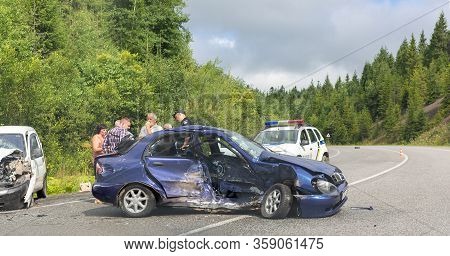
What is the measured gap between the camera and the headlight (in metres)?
7.99

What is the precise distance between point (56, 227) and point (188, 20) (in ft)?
161

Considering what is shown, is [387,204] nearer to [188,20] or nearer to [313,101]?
[188,20]

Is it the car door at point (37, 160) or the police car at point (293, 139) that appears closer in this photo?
the car door at point (37, 160)

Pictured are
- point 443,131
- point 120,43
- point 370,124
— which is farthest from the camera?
point 370,124

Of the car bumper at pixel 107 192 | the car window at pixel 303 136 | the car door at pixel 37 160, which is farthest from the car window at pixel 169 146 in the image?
the car window at pixel 303 136

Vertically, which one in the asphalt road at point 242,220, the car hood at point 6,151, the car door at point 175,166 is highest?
the car hood at point 6,151

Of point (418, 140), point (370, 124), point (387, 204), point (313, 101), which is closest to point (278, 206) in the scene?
point (387, 204)

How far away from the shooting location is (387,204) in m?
9.52

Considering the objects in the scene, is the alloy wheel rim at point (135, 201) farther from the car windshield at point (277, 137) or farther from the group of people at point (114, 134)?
the car windshield at point (277, 137)

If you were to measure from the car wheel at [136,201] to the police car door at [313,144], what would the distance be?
9.27 metres

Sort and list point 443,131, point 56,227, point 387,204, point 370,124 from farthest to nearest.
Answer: point 370,124
point 443,131
point 387,204
point 56,227

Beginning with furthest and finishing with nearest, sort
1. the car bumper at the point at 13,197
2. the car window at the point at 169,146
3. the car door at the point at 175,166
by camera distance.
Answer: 1. the car bumper at the point at 13,197
2. the car window at the point at 169,146
3. the car door at the point at 175,166

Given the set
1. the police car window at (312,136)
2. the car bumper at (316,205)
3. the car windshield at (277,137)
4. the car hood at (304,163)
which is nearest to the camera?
the car bumper at (316,205)

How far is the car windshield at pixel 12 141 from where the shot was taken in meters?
11.1
